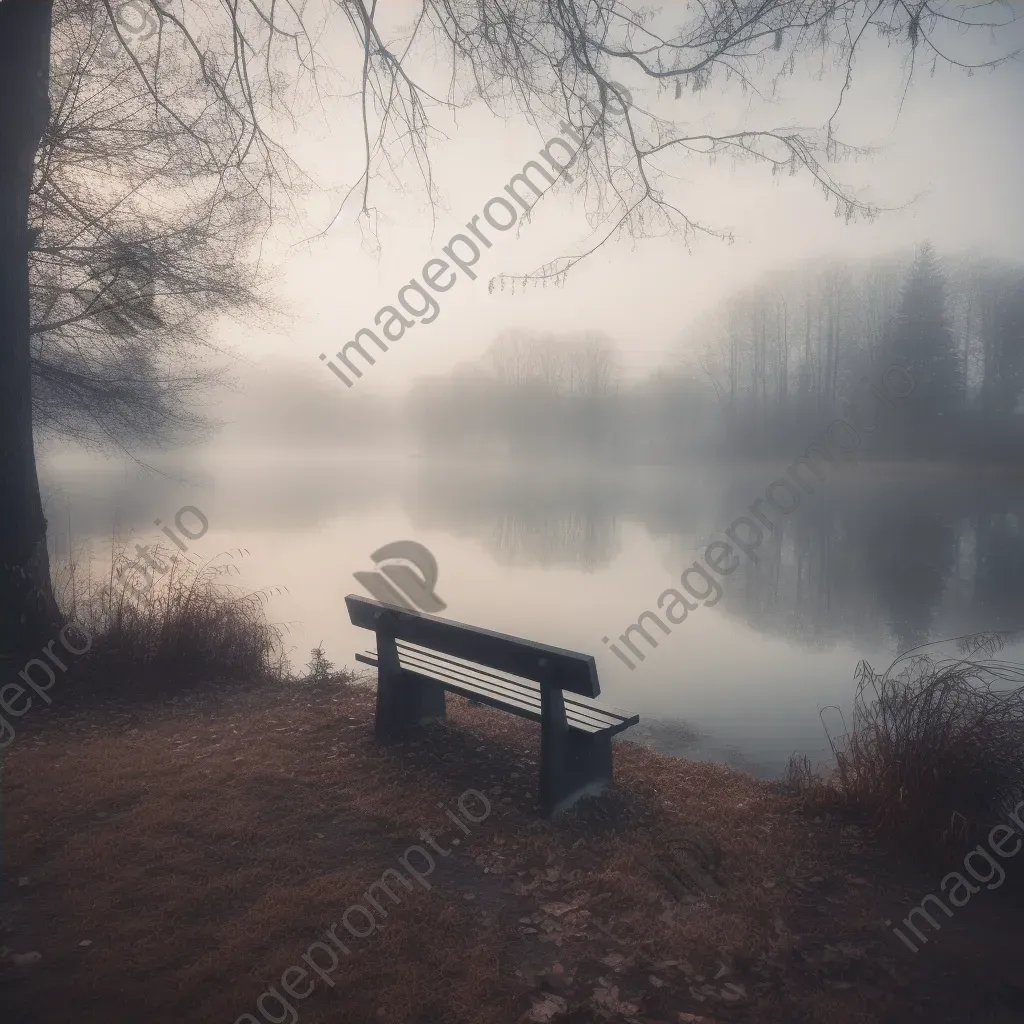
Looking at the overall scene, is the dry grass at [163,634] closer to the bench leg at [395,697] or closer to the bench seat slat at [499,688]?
the bench leg at [395,697]

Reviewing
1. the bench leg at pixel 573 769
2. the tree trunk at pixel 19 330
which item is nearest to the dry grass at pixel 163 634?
the tree trunk at pixel 19 330

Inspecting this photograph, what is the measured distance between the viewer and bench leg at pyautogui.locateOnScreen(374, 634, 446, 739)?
461 cm

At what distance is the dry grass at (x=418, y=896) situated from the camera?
2412mm

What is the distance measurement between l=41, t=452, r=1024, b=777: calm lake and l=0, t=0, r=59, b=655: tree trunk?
2.22 m

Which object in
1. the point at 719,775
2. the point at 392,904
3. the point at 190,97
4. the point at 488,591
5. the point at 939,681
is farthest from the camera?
the point at 488,591

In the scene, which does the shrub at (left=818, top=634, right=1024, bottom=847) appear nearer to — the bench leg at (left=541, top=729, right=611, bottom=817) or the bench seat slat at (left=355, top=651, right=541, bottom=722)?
the bench leg at (left=541, top=729, right=611, bottom=817)

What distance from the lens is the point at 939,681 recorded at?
3748mm

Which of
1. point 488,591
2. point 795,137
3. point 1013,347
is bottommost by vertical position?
point 488,591

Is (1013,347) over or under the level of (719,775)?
over

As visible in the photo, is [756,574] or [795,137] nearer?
[795,137]

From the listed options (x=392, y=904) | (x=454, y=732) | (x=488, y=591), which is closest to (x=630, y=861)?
(x=392, y=904)

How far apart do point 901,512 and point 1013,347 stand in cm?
1313

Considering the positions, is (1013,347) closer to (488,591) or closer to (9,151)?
(488,591)

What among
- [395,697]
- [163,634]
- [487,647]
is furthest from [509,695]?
[163,634]
